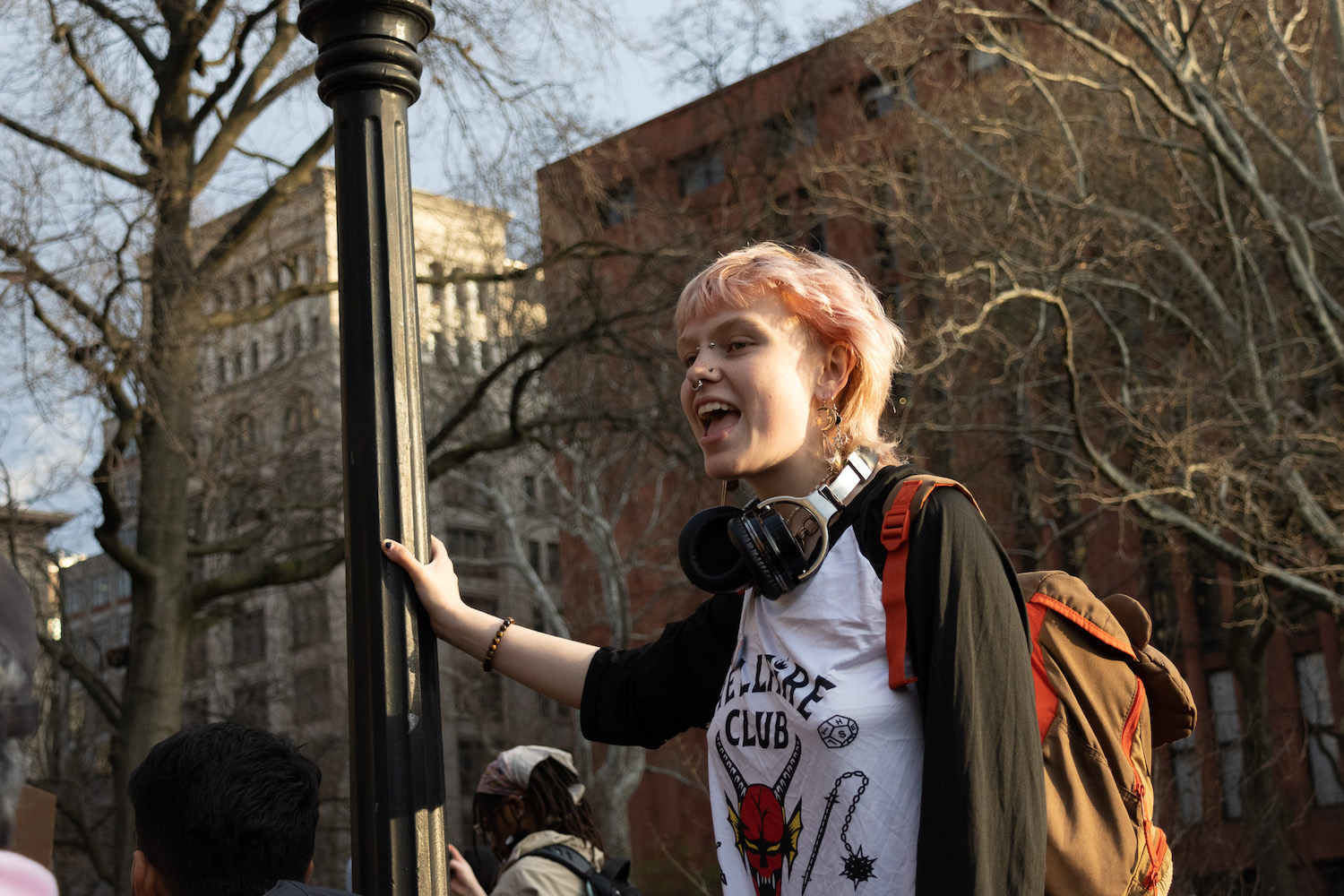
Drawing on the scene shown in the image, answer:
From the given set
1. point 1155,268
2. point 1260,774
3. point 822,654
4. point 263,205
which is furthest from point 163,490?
point 1155,268

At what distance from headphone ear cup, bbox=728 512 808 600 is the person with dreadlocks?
7.86ft

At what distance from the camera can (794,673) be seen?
2.26 meters

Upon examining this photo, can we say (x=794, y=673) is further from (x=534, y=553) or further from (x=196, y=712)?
(x=534, y=553)

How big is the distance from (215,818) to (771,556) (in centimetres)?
107

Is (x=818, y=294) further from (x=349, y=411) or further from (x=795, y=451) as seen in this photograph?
(x=349, y=411)

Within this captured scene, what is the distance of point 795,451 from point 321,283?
919cm

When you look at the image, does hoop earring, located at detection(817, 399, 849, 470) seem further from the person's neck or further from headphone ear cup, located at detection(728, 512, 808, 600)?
headphone ear cup, located at detection(728, 512, 808, 600)

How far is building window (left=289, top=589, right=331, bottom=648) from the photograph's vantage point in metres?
16.7

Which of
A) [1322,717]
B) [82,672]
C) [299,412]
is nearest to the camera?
[82,672]

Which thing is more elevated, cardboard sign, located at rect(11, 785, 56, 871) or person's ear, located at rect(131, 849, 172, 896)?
cardboard sign, located at rect(11, 785, 56, 871)

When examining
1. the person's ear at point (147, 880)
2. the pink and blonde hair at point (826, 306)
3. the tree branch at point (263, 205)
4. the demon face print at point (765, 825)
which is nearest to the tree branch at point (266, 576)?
the tree branch at point (263, 205)

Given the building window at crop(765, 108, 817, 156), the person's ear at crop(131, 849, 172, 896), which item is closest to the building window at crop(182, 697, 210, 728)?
the building window at crop(765, 108, 817, 156)

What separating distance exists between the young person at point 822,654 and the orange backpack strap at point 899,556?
2 cm

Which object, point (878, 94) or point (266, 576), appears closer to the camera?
point (266, 576)
